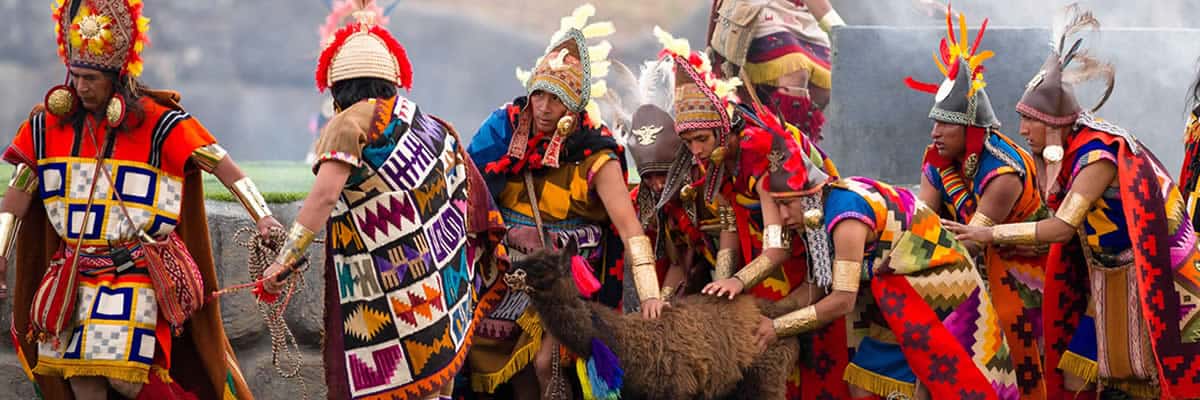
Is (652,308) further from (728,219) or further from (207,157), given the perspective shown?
(207,157)

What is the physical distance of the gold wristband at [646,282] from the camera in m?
5.57

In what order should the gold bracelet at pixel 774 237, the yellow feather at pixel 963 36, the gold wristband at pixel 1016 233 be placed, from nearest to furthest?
1. the gold bracelet at pixel 774 237
2. the gold wristband at pixel 1016 233
3. the yellow feather at pixel 963 36

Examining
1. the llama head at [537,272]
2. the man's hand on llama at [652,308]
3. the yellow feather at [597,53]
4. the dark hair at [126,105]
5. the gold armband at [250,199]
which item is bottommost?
the man's hand on llama at [652,308]

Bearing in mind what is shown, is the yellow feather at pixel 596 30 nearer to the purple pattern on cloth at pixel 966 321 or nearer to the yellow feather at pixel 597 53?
the yellow feather at pixel 597 53

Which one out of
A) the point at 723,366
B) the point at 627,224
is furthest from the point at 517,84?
the point at 723,366

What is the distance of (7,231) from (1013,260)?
13.6ft

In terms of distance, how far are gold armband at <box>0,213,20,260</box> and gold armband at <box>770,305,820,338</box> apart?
2.89 meters

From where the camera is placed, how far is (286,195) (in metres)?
7.33

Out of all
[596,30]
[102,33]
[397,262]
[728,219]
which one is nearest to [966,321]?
[728,219]

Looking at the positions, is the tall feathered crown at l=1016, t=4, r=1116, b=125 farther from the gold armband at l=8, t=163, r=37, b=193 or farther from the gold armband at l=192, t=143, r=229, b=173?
the gold armband at l=8, t=163, r=37, b=193

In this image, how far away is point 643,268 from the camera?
563 centimetres

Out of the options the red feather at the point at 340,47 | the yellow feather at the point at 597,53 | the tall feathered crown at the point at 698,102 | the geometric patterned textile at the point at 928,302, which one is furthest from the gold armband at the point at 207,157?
the geometric patterned textile at the point at 928,302

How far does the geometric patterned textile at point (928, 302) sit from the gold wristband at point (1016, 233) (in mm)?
445

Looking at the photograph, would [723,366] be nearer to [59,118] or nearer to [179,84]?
[59,118]
